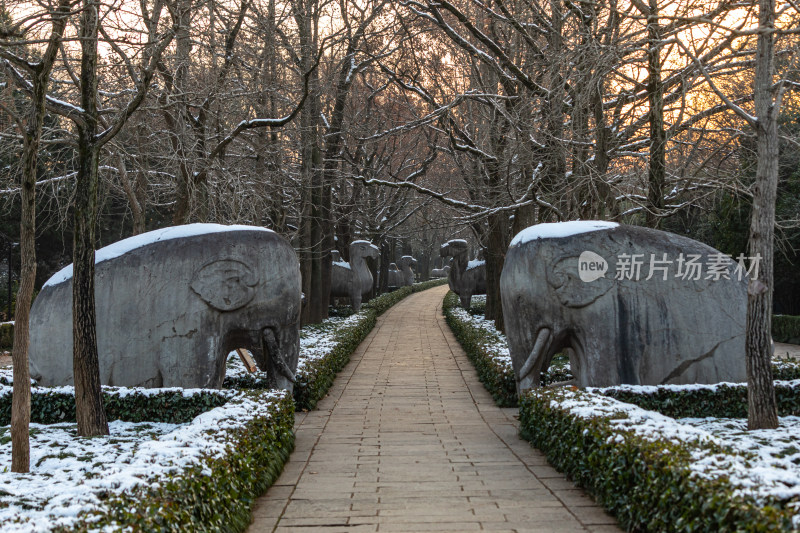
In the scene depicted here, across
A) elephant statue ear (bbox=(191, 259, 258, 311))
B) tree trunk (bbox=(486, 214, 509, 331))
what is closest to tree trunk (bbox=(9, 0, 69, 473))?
elephant statue ear (bbox=(191, 259, 258, 311))

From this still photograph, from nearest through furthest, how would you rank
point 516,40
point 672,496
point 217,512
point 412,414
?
point 672,496
point 217,512
point 412,414
point 516,40

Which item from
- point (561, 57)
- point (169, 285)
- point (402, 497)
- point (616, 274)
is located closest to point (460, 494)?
point (402, 497)

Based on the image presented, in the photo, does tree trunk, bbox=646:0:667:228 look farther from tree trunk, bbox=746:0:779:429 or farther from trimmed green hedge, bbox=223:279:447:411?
trimmed green hedge, bbox=223:279:447:411

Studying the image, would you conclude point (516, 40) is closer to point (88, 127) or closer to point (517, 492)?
point (88, 127)

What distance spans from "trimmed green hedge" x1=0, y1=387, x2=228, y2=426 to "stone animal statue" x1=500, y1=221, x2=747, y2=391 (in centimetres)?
386

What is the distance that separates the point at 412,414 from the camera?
408 inches

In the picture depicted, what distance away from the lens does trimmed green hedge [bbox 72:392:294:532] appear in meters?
3.95

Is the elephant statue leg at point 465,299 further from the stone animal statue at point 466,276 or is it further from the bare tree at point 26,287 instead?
the bare tree at point 26,287

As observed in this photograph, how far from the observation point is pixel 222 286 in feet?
29.6

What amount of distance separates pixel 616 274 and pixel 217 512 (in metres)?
5.84

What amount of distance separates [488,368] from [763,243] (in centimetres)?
584

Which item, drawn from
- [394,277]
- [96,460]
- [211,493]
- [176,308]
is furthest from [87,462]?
[394,277]

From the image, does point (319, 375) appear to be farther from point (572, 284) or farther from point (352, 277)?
point (352, 277)

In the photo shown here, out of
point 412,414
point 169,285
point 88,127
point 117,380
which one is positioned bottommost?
point 412,414
